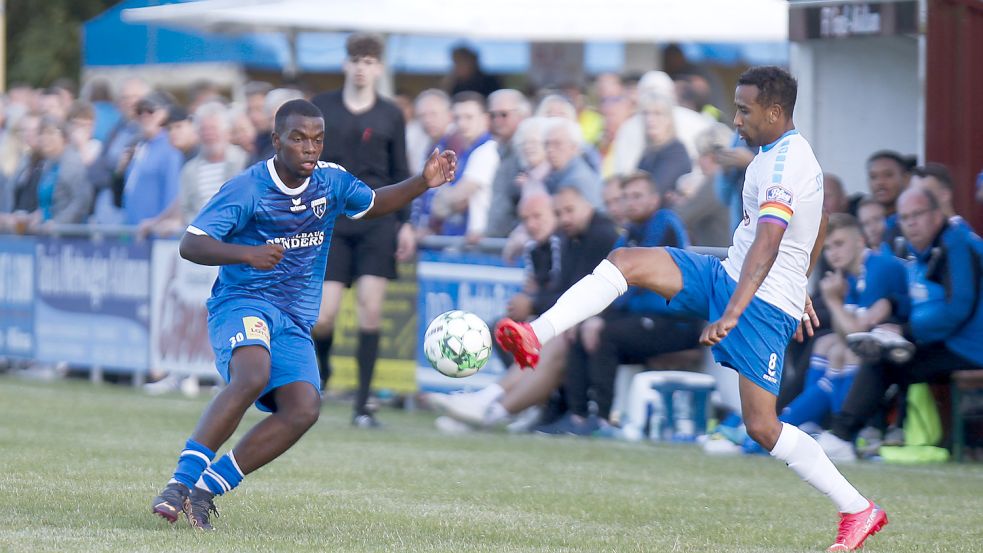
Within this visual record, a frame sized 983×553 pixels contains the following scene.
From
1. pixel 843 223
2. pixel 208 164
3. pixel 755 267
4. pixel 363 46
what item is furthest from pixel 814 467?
pixel 208 164

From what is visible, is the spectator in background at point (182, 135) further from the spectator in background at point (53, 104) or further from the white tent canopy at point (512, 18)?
the white tent canopy at point (512, 18)

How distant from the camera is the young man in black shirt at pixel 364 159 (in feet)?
39.1

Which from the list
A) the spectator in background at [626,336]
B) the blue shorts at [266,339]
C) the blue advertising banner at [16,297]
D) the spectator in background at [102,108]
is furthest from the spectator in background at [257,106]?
the blue shorts at [266,339]

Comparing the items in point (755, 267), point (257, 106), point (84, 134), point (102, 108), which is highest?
point (102, 108)

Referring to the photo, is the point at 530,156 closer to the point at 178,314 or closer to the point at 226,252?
the point at 178,314

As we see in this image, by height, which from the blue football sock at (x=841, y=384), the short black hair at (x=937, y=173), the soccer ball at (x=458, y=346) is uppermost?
the short black hair at (x=937, y=173)

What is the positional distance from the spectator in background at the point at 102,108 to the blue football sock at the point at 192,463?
499 inches

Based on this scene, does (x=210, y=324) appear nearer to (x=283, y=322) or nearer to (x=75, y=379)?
(x=283, y=322)

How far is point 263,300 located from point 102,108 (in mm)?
13447

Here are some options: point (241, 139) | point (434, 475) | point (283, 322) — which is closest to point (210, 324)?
point (283, 322)

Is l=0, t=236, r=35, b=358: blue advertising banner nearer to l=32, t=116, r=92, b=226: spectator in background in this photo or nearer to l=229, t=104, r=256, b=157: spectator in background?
l=32, t=116, r=92, b=226: spectator in background

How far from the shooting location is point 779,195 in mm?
7047

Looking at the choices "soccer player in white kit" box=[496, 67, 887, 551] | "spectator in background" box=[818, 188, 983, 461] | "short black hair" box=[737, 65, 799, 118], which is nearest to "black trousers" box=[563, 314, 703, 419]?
"spectator in background" box=[818, 188, 983, 461]

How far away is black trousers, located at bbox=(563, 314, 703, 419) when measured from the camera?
39.1 ft
